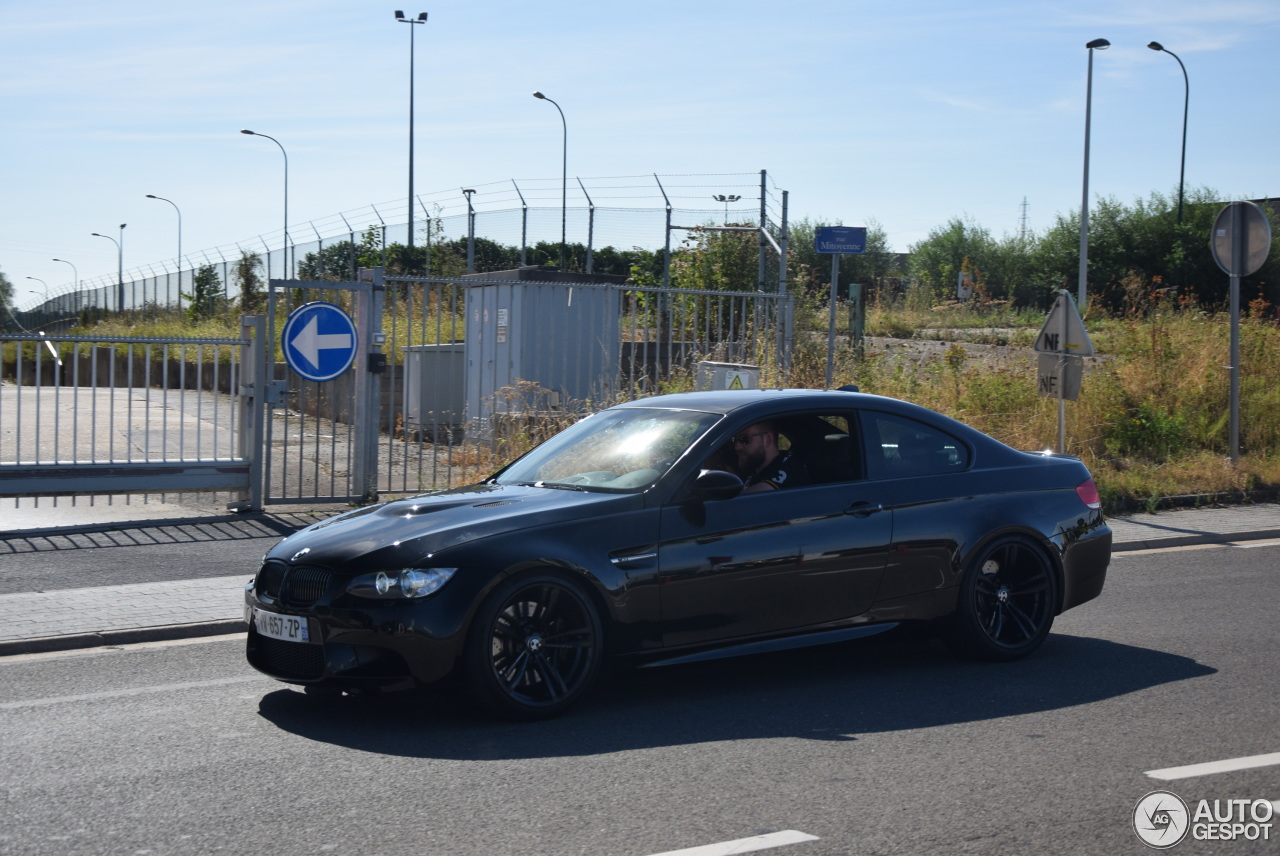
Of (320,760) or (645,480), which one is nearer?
(320,760)

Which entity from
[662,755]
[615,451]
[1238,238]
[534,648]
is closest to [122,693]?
[534,648]

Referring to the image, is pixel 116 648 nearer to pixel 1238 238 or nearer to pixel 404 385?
pixel 404 385

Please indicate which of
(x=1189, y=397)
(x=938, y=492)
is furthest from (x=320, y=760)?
(x=1189, y=397)

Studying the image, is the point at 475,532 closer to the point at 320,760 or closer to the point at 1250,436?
the point at 320,760

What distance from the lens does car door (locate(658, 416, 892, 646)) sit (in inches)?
235

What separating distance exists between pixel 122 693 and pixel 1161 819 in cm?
473

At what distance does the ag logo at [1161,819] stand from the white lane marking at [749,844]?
113 centimetres

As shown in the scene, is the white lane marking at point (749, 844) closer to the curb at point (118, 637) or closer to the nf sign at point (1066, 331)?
the curb at point (118, 637)

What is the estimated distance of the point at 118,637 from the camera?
24.6 ft

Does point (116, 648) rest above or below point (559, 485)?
below

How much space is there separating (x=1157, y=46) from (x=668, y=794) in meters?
47.5

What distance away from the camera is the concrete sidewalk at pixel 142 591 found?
7520 mm

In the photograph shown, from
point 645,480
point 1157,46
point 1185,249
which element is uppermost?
point 1157,46

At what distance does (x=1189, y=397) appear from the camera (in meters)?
17.4
